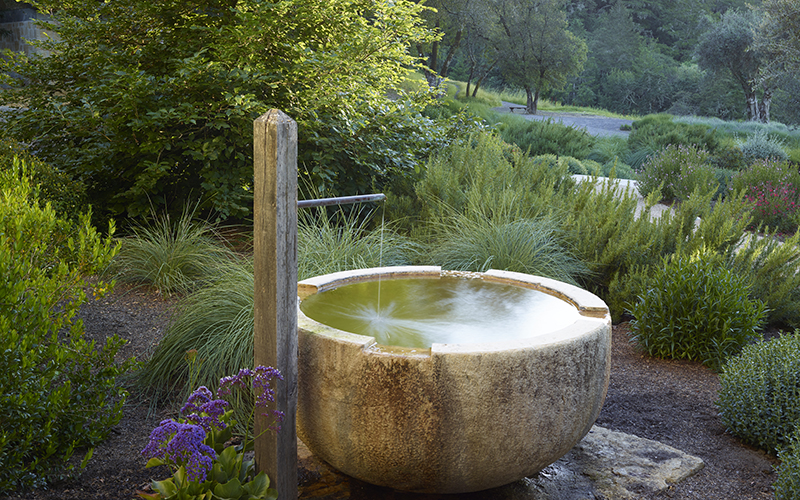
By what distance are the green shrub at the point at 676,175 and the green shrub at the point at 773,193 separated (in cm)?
53

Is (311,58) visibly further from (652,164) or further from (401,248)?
(652,164)

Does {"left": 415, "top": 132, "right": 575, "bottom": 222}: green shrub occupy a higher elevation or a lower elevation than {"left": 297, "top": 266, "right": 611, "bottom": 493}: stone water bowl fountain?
higher

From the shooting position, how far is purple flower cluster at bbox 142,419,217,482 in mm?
1642

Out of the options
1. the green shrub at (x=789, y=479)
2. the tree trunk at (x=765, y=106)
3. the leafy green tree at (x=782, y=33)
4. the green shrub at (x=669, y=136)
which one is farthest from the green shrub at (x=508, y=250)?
the tree trunk at (x=765, y=106)

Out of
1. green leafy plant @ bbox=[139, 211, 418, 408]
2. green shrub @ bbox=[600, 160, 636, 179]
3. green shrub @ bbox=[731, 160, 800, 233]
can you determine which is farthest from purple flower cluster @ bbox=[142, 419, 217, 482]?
green shrub @ bbox=[600, 160, 636, 179]

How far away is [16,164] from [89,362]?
1.44 metres

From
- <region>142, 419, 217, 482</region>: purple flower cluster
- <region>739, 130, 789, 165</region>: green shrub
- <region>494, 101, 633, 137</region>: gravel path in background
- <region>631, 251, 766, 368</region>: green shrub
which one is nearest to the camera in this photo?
<region>142, 419, 217, 482</region>: purple flower cluster

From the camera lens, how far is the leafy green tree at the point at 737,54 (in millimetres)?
A: 23219

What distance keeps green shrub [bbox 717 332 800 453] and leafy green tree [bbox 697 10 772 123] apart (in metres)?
24.1

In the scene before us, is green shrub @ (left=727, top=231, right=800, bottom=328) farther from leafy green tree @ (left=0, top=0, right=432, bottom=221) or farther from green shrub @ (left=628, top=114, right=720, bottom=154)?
green shrub @ (left=628, top=114, right=720, bottom=154)

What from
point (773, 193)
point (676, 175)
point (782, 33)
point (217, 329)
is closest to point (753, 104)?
→ point (782, 33)

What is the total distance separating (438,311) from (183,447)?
1298 mm

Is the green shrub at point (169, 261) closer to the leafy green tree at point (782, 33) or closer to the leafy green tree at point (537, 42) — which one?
the leafy green tree at point (782, 33)

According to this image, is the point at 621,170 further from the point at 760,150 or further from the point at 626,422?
the point at 626,422
